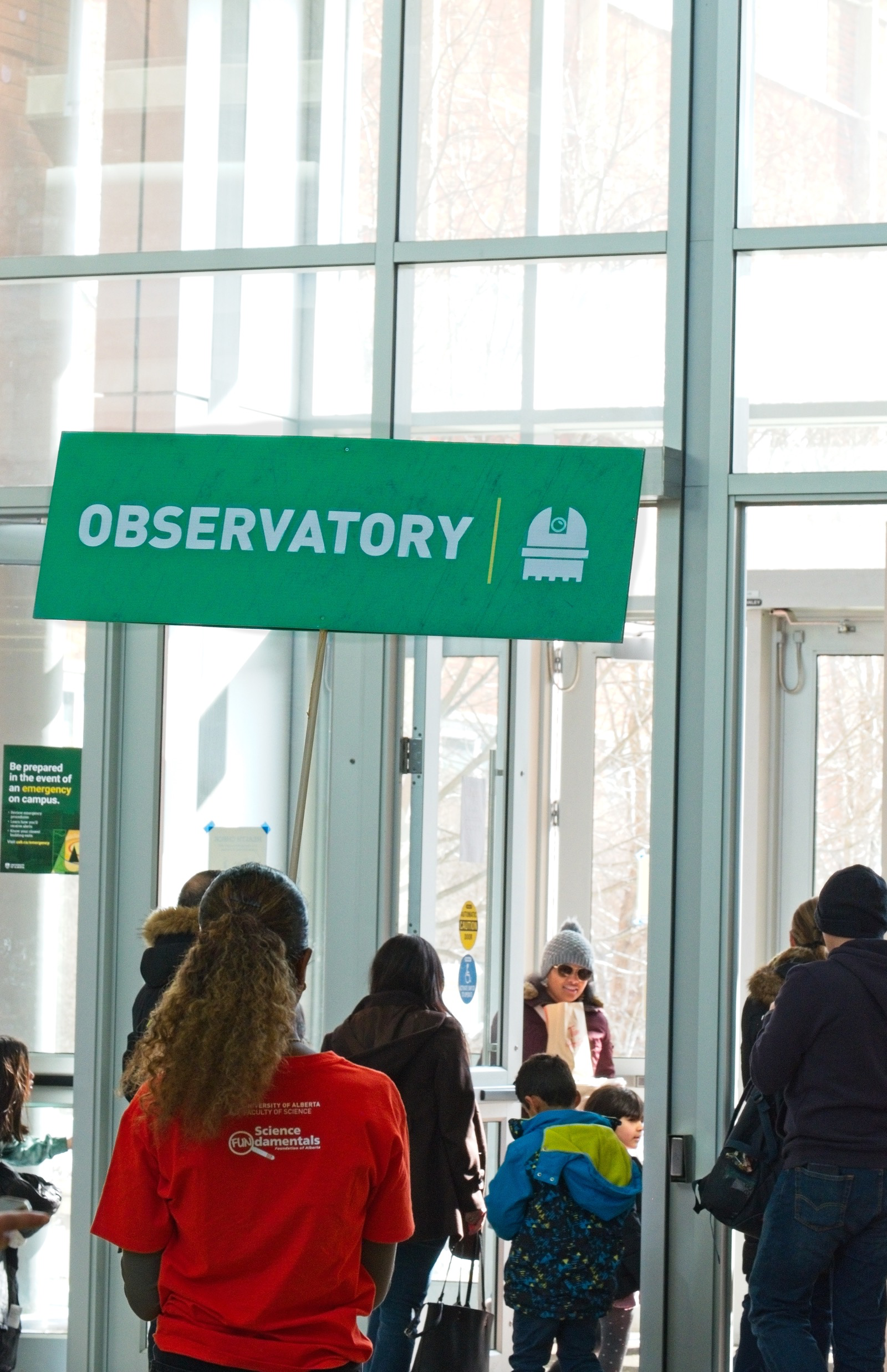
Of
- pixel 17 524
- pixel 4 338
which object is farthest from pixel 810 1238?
pixel 4 338

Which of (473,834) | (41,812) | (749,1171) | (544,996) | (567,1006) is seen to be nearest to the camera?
(749,1171)

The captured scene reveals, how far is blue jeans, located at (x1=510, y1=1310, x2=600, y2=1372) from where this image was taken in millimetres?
4258

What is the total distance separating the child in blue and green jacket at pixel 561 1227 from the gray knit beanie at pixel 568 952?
231cm

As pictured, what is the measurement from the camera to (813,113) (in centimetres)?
471

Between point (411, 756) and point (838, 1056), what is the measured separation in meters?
1.57

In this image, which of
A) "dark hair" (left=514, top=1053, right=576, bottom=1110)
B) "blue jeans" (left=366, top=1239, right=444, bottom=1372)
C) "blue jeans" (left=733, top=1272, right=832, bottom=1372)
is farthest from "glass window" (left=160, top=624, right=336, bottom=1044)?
"blue jeans" (left=733, top=1272, right=832, bottom=1372)

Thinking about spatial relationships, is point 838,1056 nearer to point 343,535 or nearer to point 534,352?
point 343,535

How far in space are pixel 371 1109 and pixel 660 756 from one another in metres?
2.28

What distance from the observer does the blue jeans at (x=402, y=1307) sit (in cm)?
432

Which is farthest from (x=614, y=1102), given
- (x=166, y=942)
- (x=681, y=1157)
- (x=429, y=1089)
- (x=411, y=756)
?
(x=166, y=942)

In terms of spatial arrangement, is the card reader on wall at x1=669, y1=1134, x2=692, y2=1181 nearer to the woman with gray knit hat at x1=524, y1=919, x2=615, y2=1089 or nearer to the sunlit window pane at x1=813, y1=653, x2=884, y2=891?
the woman with gray knit hat at x1=524, y1=919, x2=615, y2=1089

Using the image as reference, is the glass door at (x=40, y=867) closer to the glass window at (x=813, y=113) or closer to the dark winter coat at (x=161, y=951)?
the dark winter coat at (x=161, y=951)

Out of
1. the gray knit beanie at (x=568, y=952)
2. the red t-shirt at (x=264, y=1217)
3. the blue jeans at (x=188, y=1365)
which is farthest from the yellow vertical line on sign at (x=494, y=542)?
the gray knit beanie at (x=568, y=952)

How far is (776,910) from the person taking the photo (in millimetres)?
7000
